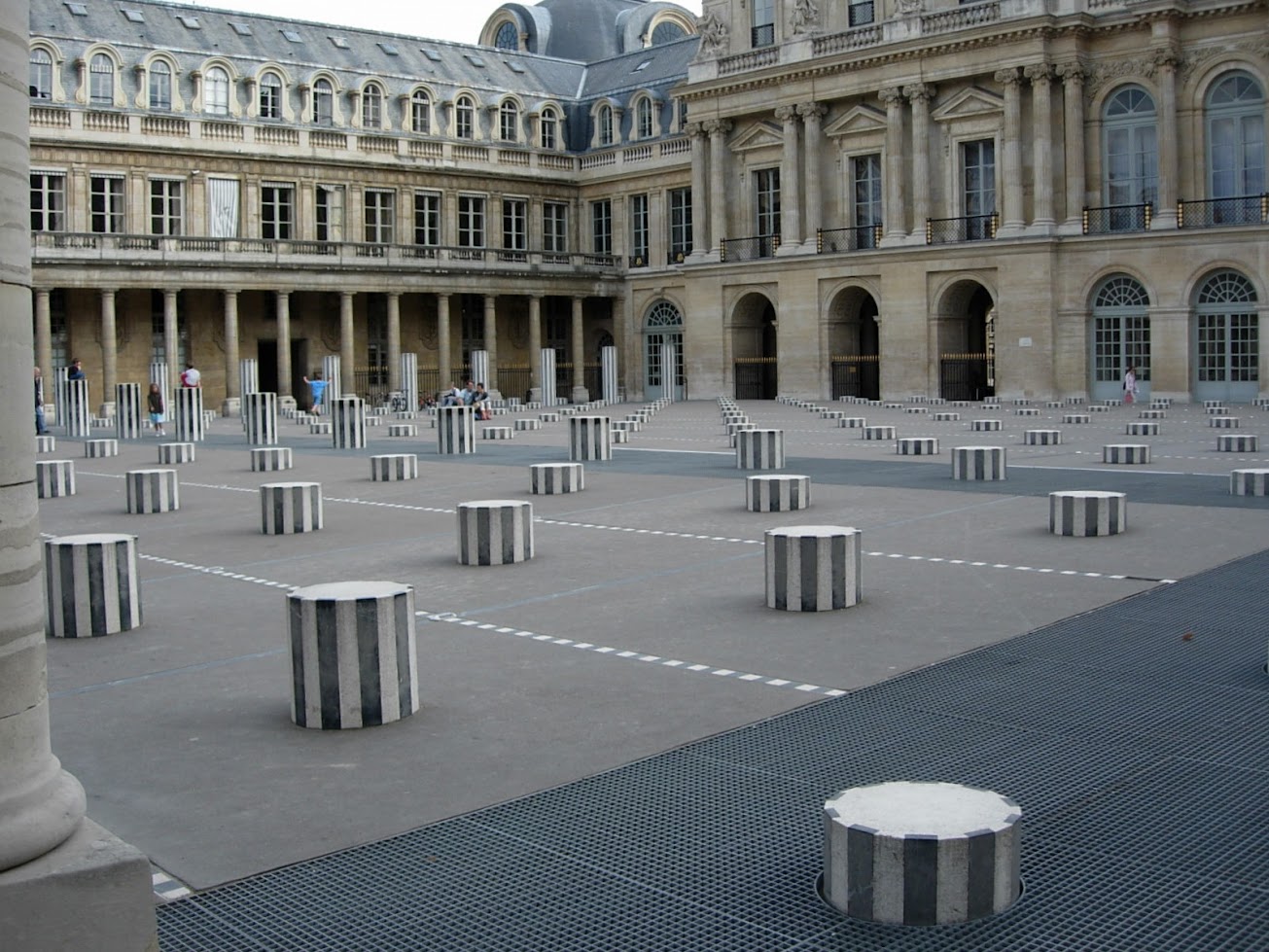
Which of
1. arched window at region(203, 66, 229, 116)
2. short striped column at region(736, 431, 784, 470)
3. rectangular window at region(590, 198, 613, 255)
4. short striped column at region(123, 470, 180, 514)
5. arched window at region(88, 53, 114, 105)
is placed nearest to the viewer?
short striped column at region(123, 470, 180, 514)

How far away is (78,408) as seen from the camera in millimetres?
41250

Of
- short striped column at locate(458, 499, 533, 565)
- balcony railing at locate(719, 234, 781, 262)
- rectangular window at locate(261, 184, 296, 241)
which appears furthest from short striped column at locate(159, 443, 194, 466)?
balcony railing at locate(719, 234, 781, 262)

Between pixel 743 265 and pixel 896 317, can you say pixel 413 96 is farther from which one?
pixel 896 317

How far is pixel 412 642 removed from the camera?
8.21 meters

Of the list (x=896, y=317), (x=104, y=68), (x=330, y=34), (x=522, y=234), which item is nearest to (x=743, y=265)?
(x=896, y=317)

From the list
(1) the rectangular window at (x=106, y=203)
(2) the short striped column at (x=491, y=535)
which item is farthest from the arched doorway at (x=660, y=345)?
(2) the short striped column at (x=491, y=535)

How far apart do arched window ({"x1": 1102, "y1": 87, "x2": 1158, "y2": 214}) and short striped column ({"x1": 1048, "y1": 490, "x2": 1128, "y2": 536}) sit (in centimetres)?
3777

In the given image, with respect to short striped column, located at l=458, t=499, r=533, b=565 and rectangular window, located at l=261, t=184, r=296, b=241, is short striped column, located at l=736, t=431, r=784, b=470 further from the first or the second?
rectangular window, located at l=261, t=184, r=296, b=241

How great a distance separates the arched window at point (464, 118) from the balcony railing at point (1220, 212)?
31950mm

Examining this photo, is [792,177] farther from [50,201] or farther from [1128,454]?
[1128,454]

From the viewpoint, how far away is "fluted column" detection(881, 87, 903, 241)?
→ 54531 mm

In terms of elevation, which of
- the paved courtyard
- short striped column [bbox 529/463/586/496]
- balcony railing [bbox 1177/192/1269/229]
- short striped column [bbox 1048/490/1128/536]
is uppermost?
balcony railing [bbox 1177/192/1269/229]

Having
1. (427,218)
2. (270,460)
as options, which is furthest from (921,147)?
(270,460)

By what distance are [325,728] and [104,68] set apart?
54.3 metres
